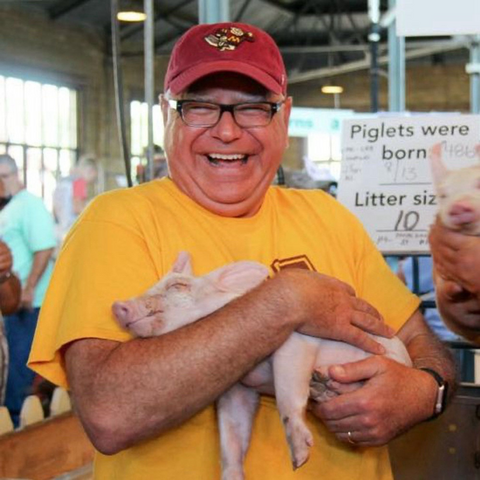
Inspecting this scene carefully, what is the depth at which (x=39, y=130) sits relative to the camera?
18.4 m

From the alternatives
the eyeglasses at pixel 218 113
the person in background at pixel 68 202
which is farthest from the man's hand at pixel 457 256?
the person in background at pixel 68 202

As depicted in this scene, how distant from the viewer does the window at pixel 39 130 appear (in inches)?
677

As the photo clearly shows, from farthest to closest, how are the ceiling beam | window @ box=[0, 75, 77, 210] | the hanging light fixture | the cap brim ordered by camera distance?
the ceiling beam
window @ box=[0, 75, 77, 210]
the hanging light fixture
the cap brim

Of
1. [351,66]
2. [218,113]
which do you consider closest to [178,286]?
[218,113]

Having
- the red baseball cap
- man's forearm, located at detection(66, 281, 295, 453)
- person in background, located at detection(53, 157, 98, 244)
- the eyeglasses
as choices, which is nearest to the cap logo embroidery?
the red baseball cap

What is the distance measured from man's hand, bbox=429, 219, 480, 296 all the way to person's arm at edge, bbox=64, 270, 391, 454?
476mm

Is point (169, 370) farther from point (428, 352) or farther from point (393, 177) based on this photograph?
point (393, 177)

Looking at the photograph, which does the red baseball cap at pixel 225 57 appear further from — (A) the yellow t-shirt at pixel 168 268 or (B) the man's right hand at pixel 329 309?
(B) the man's right hand at pixel 329 309

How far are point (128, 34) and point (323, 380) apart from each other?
1744 cm

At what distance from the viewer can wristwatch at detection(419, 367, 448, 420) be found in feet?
6.70

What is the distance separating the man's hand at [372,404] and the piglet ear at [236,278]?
21cm

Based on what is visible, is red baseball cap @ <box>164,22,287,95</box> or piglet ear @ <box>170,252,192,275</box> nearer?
piglet ear @ <box>170,252,192,275</box>

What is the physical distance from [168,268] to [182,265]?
6cm

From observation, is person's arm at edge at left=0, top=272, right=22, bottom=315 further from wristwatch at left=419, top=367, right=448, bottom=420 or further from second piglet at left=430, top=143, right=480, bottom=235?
wristwatch at left=419, top=367, right=448, bottom=420
